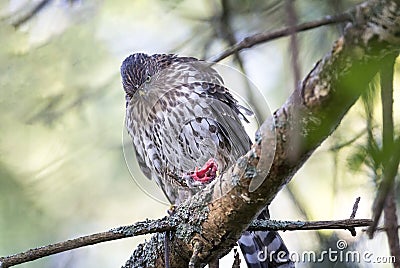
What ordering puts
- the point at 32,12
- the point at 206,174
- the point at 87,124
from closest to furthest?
the point at 206,174, the point at 32,12, the point at 87,124

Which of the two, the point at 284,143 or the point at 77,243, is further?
the point at 77,243

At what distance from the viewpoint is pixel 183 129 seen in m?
3.31

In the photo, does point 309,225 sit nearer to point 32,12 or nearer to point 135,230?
point 135,230

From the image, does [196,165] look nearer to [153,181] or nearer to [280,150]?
[153,181]

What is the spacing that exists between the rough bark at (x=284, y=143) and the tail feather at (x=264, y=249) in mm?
836

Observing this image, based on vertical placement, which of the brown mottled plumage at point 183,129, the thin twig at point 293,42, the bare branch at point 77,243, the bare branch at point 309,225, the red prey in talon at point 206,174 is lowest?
the thin twig at point 293,42

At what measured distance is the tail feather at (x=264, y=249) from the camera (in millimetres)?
3049

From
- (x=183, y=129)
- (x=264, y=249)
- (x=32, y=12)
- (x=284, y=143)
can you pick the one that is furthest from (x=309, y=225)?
(x=32, y=12)

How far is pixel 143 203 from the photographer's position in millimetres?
3986

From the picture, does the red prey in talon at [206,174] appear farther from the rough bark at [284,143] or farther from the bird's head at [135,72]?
the bird's head at [135,72]

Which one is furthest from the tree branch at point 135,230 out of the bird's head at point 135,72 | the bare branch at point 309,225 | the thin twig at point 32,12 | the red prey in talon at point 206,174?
the bird's head at point 135,72

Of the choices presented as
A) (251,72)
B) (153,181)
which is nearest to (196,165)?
(153,181)

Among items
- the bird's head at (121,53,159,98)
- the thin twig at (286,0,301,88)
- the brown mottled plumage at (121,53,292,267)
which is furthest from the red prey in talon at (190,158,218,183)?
the thin twig at (286,0,301,88)

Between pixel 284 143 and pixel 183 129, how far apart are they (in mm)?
1643
